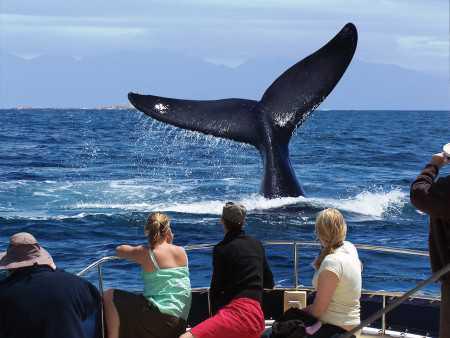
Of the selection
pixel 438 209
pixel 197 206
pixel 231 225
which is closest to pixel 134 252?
pixel 231 225

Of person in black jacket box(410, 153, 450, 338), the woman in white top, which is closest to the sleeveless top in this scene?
the woman in white top

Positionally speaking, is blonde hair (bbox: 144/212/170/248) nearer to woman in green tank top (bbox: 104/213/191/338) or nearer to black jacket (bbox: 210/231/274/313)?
woman in green tank top (bbox: 104/213/191/338)

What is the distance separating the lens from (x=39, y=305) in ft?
12.6

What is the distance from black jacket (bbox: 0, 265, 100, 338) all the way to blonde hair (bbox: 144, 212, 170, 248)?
0.83 m

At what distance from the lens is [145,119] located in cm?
1047

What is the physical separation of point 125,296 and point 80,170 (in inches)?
840

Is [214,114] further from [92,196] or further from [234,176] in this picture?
[234,176]

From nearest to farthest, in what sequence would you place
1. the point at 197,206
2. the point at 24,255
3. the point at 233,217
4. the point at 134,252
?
1. the point at 24,255
2. the point at 134,252
3. the point at 233,217
4. the point at 197,206

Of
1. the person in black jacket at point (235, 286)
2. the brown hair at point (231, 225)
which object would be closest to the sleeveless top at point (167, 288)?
the person in black jacket at point (235, 286)

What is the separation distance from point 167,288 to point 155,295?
7cm

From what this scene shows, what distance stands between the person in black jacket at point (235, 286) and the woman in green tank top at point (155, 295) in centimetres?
14

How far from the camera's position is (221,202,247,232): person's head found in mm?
4801

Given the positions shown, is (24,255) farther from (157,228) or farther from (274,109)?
(274,109)

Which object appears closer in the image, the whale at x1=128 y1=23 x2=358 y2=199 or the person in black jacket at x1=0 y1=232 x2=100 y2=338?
the person in black jacket at x1=0 y1=232 x2=100 y2=338
